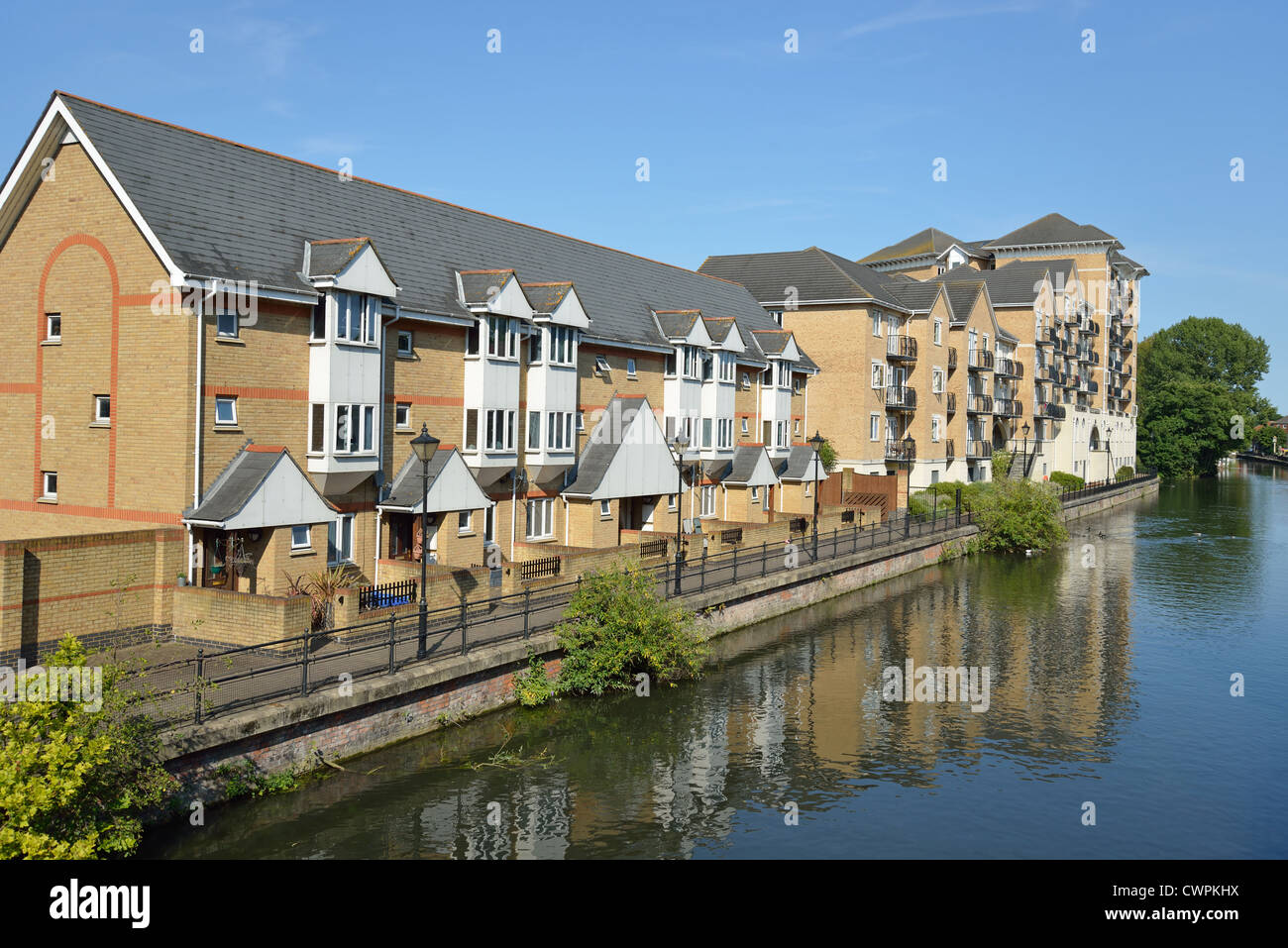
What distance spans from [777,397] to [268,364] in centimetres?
2782

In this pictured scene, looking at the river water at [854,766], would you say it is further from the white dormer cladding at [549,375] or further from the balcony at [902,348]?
the balcony at [902,348]

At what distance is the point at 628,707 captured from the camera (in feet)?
69.3

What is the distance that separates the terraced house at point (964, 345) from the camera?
55.4m

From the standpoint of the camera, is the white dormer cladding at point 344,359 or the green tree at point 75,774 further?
the white dormer cladding at point 344,359

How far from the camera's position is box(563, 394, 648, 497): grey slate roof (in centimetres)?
3212

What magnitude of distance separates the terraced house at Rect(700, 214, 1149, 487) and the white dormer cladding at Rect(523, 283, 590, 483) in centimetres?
2703

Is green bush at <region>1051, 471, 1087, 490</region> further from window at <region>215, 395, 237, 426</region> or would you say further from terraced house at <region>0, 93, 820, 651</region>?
window at <region>215, 395, 237, 426</region>

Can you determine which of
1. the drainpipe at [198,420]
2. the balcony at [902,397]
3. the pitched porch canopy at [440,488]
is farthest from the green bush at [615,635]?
the balcony at [902,397]

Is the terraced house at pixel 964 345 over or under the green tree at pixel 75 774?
over

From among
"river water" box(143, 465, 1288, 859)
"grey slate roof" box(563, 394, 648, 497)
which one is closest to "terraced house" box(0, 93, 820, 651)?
"grey slate roof" box(563, 394, 648, 497)

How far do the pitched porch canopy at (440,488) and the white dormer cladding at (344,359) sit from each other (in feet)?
3.75

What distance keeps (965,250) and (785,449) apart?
50.5 m

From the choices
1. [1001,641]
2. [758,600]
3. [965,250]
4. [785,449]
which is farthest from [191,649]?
[965,250]

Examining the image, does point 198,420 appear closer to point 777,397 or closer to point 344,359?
point 344,359
